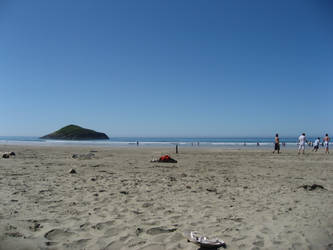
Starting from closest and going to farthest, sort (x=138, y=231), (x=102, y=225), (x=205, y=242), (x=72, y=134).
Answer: (x=205, y=242), (x=138, y=231), (x=102, y=225), (x=72, y=134)

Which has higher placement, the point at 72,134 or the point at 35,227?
the point at 72,134

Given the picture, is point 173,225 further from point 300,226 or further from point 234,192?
point 234,192

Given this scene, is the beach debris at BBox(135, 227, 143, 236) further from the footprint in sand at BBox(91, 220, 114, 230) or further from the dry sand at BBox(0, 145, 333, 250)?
the footprint in sand at BBox(91, 220, 114, 230)

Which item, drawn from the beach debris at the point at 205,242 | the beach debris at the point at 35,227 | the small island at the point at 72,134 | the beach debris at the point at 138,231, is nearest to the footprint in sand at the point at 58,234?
the beach debris at the point at 35,227

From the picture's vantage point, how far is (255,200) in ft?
18.1

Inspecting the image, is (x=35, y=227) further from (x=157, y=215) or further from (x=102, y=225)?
(x=157, y=215)

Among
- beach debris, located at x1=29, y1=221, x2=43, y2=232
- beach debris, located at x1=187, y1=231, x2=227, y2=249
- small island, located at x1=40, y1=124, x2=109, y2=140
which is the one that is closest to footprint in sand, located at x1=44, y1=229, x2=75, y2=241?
beach debris, located at x1=29, y1=221, x2=43, y2=232

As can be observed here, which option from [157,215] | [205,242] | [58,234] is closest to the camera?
[205,242]

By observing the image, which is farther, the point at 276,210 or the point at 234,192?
the point at 234,192

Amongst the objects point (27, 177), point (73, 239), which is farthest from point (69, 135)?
point (73, 239)

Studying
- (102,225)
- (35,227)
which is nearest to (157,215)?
(102,225)

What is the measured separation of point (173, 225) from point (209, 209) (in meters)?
1.17

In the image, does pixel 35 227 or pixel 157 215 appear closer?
pixel 35 227

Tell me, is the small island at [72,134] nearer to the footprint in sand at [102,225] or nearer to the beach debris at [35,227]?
the beach debris at [35,227]
